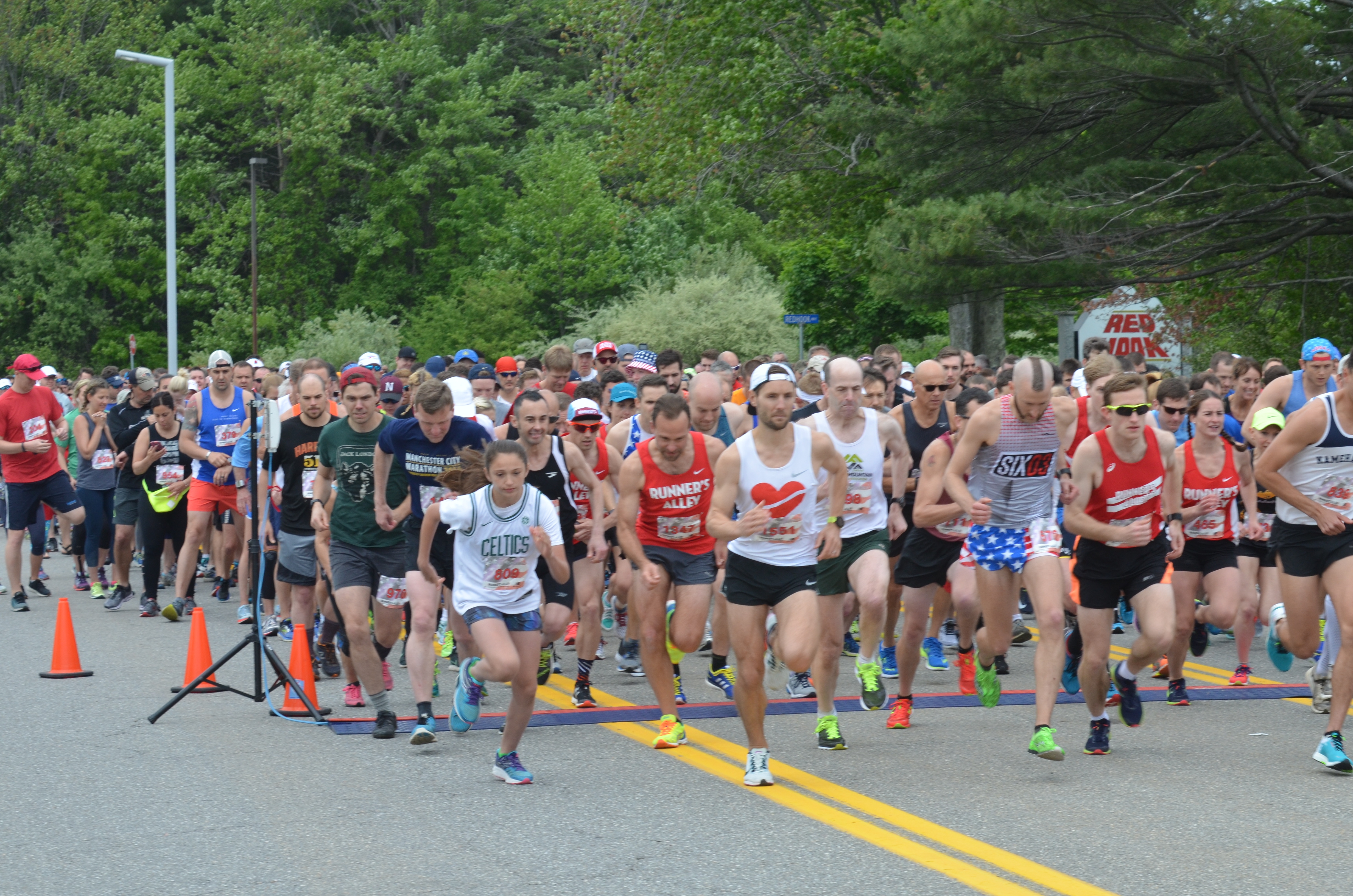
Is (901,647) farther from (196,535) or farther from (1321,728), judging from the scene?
(196,535)

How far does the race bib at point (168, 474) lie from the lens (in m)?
14.3

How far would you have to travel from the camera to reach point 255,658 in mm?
9422

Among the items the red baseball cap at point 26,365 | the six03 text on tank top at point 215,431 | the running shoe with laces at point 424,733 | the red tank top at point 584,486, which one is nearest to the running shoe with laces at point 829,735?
the running shoe with laces at point 424,733

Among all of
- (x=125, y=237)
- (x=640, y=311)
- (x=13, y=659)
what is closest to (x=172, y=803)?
(x=13, y=659)

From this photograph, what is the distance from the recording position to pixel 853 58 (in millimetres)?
27859

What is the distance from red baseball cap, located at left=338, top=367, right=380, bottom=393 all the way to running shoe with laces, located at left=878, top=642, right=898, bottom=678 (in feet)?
12.4

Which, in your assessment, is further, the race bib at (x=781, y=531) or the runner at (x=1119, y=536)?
the runner at (x=1119, y=536)

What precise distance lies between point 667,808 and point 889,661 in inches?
159

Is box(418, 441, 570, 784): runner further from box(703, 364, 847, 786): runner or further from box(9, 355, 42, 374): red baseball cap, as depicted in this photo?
box(9, 355, 42, 374): red baseball cap

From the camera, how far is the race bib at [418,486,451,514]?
8664mm

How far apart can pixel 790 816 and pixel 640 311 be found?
37.8 metres

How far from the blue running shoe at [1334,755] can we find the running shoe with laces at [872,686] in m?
2.36

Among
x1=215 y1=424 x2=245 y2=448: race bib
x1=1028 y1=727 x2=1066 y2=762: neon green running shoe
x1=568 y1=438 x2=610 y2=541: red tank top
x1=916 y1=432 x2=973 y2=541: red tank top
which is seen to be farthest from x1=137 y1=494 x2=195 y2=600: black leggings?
x1=1028 y1=727 x2=1066 y2=762: neon green running shoe

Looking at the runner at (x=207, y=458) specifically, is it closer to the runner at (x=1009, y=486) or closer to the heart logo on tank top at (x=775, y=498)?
the heart logo on tank top at (x=775, y=498)
